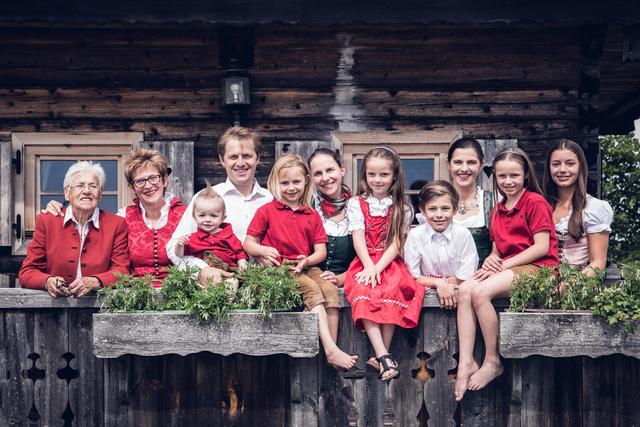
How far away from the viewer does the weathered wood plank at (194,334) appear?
4945 millimetres

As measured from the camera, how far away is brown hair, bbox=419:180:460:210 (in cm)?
523

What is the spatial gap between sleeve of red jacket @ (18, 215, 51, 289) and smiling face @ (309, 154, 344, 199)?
1.76 metres

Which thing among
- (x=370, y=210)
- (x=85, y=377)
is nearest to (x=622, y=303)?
(x=370, y=210)

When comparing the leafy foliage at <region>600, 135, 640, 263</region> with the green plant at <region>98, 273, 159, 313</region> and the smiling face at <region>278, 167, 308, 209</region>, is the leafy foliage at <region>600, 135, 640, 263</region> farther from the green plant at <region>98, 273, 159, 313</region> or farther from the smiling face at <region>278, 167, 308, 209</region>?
the green plant at <region>98, 273, 159, 313</region>

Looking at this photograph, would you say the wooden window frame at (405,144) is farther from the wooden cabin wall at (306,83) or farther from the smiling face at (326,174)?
the smiling face at (326,174)

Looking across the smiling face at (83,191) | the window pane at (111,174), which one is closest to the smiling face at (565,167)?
the smiling face at (83,191)

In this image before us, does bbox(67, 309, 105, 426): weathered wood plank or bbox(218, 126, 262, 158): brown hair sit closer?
A: bbox(67, 309, 105, 426): weathered wood plank

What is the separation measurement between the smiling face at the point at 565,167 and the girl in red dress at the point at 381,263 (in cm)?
106

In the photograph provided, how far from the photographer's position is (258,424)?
519cm

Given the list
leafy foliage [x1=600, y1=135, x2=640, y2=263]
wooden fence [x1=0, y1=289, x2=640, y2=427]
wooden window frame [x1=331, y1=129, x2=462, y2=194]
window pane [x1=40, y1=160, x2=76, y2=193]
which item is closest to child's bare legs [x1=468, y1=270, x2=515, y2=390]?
wooden fence [x1=0, y1=289, x2=640, y2=427]

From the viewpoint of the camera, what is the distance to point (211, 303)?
16.0ft

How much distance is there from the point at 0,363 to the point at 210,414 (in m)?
1.36

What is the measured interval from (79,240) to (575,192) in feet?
10.7

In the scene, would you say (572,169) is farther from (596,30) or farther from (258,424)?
(596,30)
